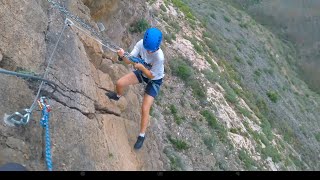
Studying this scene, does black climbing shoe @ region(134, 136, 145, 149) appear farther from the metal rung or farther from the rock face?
the metal rung

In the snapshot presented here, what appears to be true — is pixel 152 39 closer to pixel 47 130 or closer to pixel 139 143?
pixel 139 143

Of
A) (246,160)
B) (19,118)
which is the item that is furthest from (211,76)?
(19,118)

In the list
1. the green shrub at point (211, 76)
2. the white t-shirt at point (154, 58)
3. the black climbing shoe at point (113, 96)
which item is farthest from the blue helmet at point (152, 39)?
the green shrub at point (211, 76)

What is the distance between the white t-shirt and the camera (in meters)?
7.95

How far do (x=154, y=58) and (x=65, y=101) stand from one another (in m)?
1.76

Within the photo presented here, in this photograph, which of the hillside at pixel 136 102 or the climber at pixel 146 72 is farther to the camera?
the climber at pixel 146 72

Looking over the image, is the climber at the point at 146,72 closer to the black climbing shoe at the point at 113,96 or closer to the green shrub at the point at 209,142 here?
the black climbing shoe at the point at 113,96

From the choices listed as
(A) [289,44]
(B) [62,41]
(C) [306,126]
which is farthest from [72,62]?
(A) [289,44]

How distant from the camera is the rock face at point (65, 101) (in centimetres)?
633

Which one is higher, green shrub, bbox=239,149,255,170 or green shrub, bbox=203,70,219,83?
green shrub, bbox=239,149,255,170

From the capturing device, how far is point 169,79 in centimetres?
1452

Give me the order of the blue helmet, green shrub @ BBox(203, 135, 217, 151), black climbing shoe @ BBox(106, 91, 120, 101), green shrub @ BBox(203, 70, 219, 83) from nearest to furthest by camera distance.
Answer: the blue helmet, black climbing shoe @ BBox(106, 91, 120, 101), green shrub @ BBox(203, 135, 217, 151), green shrub @ BBox(203, 70, 219, 83)

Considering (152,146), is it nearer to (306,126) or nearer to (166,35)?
(166,35)

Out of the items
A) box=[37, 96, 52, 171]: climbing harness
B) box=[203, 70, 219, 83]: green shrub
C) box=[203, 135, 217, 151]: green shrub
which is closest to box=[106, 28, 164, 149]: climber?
box=[37, 96, 52, 171]: climbing harness
